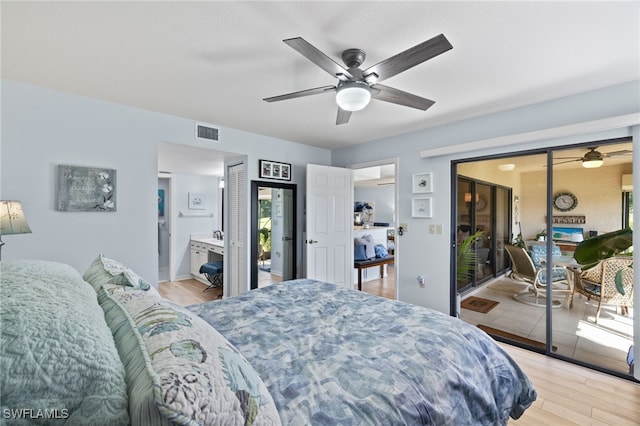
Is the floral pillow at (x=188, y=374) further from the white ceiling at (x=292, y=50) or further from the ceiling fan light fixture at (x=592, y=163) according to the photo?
the ceiling fan light fixture at (x=592, y=163)

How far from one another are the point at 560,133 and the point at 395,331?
2.49m

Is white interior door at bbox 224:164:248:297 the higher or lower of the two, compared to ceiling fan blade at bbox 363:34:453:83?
lower

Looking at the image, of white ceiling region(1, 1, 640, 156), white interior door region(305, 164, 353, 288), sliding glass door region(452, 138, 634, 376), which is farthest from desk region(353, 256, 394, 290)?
white ceiling region(1, 1, 640, 156)

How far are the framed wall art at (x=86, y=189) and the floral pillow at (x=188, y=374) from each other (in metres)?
2.24

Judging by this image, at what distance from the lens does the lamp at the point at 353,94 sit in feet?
6.08

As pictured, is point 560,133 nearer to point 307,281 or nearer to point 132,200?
point 307,281

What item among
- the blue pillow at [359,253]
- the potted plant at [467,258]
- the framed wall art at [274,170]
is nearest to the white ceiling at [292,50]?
the framed wall art at [274,170]

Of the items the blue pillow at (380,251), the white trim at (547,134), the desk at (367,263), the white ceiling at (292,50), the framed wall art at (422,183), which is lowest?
the desk at (367,263)

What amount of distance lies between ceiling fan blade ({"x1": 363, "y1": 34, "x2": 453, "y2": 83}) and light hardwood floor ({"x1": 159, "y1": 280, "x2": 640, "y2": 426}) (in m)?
2.33

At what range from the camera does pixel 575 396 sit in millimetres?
2150

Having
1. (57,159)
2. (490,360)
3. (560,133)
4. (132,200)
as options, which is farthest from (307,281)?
(560,133)

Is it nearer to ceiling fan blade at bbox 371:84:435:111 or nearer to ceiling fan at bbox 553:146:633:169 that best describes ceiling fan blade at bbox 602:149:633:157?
ceiling fan at bbox 553:146:633:169

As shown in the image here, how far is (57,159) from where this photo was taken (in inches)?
101

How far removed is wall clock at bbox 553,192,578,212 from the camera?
277 centimetres
